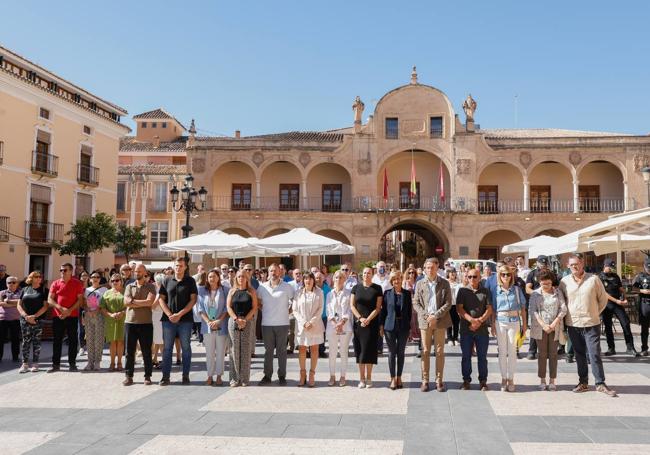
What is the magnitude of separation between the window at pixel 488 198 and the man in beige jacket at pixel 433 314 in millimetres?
25500

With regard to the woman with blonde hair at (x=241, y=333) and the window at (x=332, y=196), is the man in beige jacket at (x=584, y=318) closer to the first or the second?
the woman with blonde hair at (x=241, y=333)

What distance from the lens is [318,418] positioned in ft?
20.4

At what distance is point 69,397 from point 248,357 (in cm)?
246

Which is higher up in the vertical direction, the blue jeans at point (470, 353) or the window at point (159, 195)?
the window at point (159, 195)

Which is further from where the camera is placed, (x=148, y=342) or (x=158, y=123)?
(x=158, y=123)

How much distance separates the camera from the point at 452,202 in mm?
31141

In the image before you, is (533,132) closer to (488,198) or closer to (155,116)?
(488,198)

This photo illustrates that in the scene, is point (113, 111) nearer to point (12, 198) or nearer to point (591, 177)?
point (12, 198)

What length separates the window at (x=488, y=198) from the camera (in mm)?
32312

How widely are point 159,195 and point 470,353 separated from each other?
3467cm

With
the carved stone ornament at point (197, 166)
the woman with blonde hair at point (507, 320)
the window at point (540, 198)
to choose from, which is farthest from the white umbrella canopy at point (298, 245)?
the window at point (540, 198)

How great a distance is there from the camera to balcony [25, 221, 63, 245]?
24.9m

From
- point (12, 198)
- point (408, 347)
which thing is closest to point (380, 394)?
point (408, 347)

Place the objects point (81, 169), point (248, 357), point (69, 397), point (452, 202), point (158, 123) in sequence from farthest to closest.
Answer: point (158, 123) < point (452, 202) < point (81, 169) < point (248, 357) < point (69, 397)
